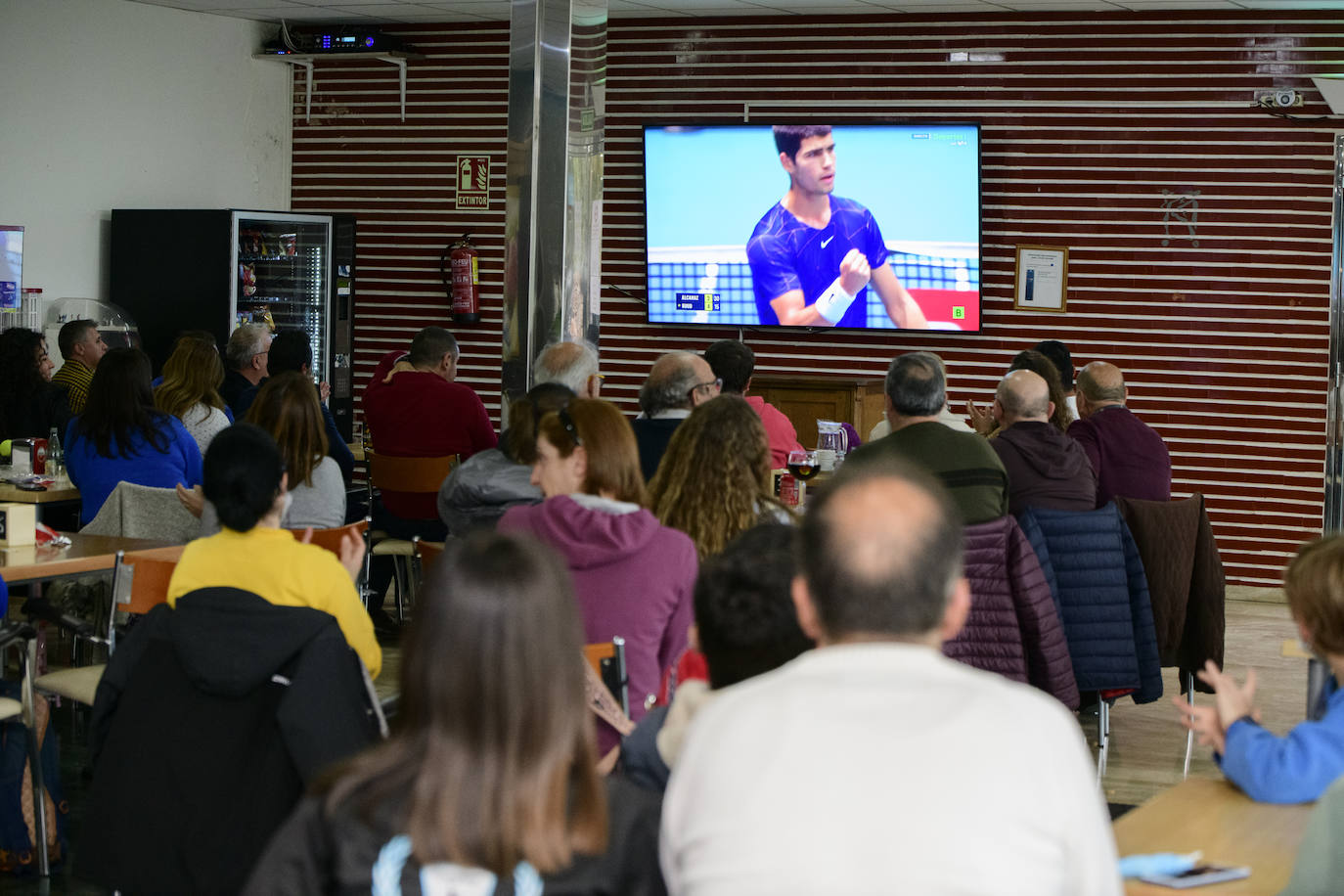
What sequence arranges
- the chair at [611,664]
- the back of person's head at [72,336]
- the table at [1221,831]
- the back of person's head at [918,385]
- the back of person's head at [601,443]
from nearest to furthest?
the table at [1221,831], the chair at [611,664], the back of person's head at [601,443], the back of person's head at [918,385], the back of person's head at [72,336]

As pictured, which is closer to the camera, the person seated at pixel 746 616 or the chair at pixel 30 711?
the person seated at pixel 746 616

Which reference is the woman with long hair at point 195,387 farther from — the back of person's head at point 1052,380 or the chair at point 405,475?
the back of person's head at point 1052,380

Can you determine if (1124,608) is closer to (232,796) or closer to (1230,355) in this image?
(232,796)

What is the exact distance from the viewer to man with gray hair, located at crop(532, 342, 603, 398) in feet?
17.8

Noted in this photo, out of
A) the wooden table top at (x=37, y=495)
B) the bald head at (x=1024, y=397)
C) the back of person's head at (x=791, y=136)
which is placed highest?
the back of person's head at (x=791, y=136)

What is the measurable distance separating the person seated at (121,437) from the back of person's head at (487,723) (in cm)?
429

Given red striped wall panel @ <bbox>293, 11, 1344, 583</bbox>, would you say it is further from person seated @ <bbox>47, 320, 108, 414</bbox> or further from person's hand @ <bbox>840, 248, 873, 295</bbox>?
person seated @ <bbox>47, 320, 108, 414</bbox>

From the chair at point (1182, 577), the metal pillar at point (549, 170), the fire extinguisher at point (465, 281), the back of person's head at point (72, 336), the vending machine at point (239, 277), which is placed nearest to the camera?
the chair at point (1182, 577)

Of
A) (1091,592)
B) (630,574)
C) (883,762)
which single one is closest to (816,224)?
(1091,592)

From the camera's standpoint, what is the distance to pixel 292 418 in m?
4.98

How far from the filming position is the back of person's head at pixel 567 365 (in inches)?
214

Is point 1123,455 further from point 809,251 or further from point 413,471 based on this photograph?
point 809,251

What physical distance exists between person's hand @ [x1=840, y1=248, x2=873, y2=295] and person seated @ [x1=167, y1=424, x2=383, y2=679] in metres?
6.13

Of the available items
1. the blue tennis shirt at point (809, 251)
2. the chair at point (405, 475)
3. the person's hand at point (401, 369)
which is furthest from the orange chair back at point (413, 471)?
the blue tennis shirt at point (809, 251)
